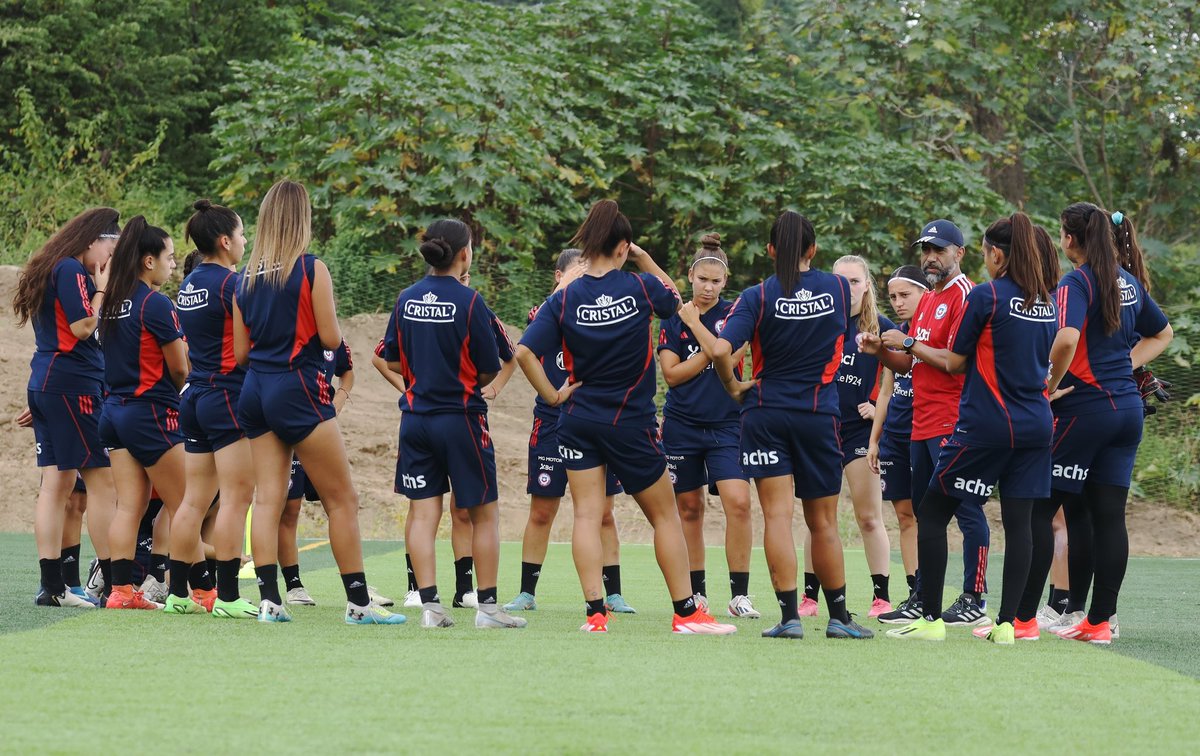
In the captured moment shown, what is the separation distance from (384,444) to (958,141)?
11.3m

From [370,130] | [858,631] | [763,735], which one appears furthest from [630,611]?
[370,130]

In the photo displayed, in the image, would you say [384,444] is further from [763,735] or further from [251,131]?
[763,735]

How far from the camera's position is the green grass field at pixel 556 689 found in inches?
162

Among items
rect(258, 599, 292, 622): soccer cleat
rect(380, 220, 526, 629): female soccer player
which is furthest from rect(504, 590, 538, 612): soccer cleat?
rect(258, 599, 292, 622): soccer cleat

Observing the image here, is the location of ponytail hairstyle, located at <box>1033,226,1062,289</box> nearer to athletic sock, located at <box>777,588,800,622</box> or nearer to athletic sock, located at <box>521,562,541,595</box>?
athletic sock, located at <box>777,588,800,622</box>

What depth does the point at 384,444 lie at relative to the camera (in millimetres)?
19000

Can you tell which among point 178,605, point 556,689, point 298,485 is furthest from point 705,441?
point 556,689

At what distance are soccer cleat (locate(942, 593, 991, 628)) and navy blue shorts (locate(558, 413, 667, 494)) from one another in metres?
1.89

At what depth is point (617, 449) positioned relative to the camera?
6.80 metres

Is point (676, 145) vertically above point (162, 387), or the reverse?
point (676, 145)

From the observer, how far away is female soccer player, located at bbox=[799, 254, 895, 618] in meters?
8.49

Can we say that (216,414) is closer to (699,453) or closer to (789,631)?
(699,453)

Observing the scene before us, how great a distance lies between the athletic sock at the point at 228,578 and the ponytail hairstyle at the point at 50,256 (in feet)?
5.91

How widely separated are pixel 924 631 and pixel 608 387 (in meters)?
1.93
